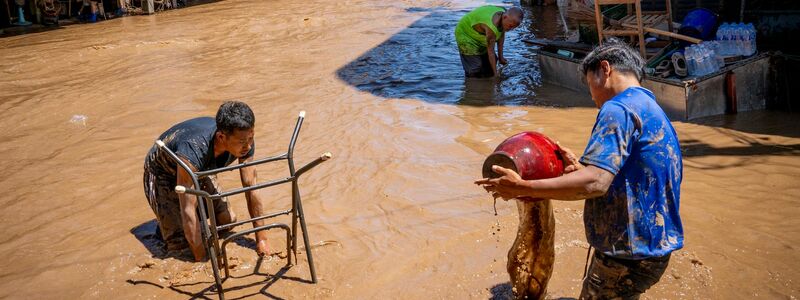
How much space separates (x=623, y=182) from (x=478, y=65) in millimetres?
7024

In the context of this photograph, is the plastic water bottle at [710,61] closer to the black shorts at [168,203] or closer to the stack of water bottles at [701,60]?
the stack of water bottles at [701,60]

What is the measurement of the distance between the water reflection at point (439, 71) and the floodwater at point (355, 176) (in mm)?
57

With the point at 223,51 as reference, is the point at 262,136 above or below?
below

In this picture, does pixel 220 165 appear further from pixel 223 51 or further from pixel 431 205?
pixel 223 51

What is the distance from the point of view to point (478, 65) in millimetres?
9383

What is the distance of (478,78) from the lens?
9.52 metres

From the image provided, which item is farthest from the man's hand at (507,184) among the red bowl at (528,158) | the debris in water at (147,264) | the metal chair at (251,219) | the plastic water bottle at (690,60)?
the plastic water bottle at (690,60)

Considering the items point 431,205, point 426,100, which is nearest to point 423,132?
point 426,100

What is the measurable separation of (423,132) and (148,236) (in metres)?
3.23

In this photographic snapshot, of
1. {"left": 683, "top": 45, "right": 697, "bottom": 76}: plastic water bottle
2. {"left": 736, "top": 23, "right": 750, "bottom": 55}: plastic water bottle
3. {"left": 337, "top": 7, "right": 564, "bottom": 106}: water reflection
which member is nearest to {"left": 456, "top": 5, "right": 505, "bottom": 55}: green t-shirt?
{"left": 337, "top": 7, "right": 564, "bottom": 106}: water reflection

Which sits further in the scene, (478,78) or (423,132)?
(478,78)

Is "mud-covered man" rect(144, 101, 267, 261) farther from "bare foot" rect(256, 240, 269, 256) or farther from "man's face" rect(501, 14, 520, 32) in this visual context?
"man's face" rect(501, 14, 520, 32)

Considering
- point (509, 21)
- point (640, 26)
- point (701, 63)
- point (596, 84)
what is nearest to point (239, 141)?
point (596, 84)

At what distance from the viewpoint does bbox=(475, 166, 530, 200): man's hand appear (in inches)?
95.0
